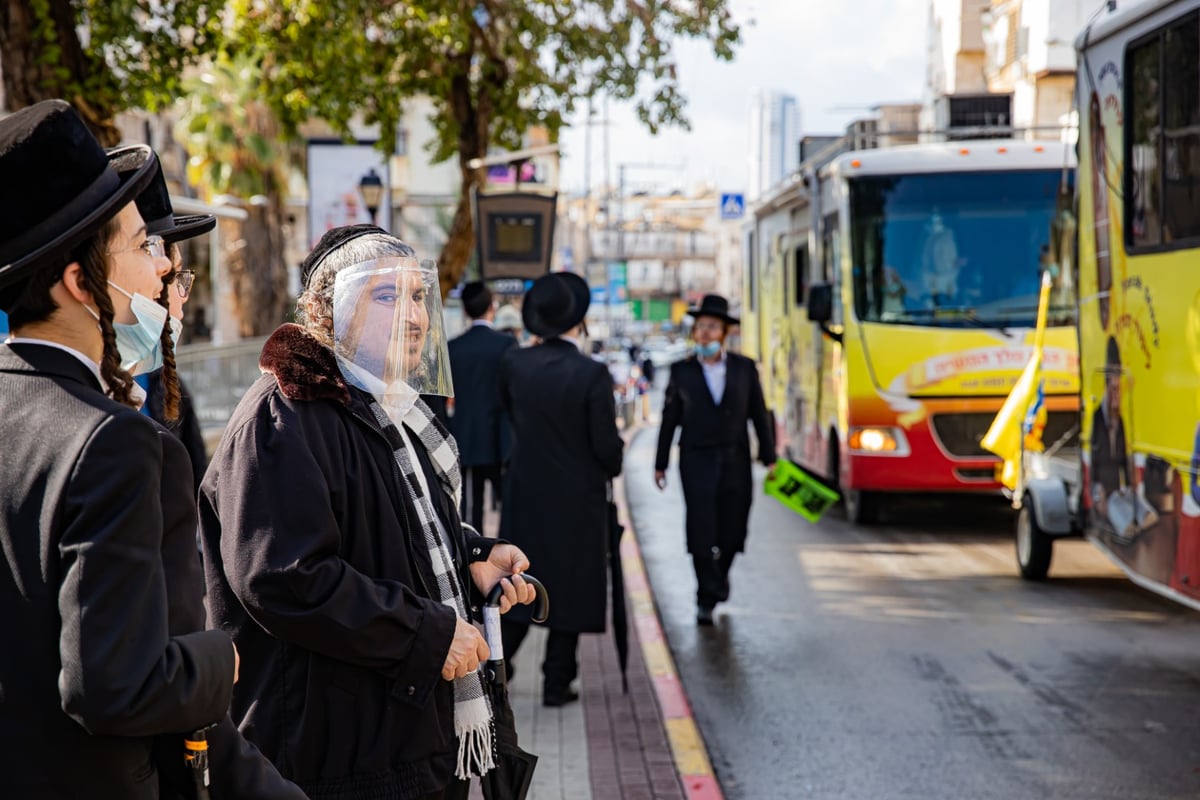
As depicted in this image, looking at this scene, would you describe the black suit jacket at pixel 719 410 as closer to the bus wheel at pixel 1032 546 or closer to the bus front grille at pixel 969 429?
the bus wheel at pixel 1032 546

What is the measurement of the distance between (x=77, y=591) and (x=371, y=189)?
57.4 feet

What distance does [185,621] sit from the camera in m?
2.23

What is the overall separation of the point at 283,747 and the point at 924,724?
433 cm

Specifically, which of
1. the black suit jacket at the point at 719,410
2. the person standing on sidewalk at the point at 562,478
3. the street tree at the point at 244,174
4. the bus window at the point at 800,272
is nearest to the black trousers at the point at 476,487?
the black suit jacket at the point at 719,410

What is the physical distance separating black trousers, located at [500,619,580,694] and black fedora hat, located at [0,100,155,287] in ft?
16.1

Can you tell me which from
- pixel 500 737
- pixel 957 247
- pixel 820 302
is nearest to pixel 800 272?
pixel 820 302

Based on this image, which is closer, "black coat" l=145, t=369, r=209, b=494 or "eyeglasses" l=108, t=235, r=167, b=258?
"eyeglasses" l=108, t=235, r=167, b=258

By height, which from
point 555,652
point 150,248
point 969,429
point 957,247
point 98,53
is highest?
point 98,53

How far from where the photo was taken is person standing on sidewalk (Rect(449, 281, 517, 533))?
10102 millimetres

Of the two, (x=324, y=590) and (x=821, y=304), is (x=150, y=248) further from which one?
(x=821, y=304)

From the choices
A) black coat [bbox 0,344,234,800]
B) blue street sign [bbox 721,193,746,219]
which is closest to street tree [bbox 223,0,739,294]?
black coat [bbox 0,344,234,800]

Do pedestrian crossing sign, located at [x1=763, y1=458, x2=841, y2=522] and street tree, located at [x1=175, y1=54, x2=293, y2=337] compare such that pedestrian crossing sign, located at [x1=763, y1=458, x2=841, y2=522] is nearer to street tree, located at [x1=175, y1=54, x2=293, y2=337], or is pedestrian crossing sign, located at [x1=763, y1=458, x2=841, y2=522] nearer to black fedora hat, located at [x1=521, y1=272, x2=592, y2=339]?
black fedora hat, located at [x1=521, y1=272, x2=592, y2=339]

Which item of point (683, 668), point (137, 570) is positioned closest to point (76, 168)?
point (137, 570)

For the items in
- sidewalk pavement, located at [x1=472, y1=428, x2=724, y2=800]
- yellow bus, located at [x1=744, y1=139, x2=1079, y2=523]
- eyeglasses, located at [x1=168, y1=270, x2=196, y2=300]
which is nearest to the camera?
eyeglasses, located at [x1=168, y1=270, x2=196, y2=300]
